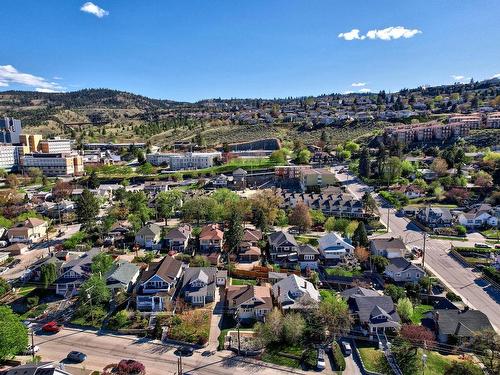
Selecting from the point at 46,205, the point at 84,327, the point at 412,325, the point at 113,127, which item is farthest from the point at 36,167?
the point at 412,325

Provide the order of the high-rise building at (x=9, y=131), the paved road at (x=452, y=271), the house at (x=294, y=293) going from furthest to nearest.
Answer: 1. the high-rise building at (x=9, y=131)
2. the paved road at (x=452, y=271)
3. the house at (x=294, y=293)

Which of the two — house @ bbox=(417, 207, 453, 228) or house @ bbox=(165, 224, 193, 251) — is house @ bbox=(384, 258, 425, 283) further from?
house @ bbox=(165, 224, 193, 251)

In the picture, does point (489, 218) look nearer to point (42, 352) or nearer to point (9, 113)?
point (42, 352)

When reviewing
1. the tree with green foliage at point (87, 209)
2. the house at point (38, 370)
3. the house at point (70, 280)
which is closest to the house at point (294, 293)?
the house at point (38, 370)

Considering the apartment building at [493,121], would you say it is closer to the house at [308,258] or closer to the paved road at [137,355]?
the house at [308,258]

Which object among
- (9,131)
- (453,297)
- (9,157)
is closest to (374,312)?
(453,297)

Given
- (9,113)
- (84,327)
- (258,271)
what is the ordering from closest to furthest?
(84,327), (258,271), (9,113)

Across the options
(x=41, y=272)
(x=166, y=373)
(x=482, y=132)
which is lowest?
(x=166, y=373)
